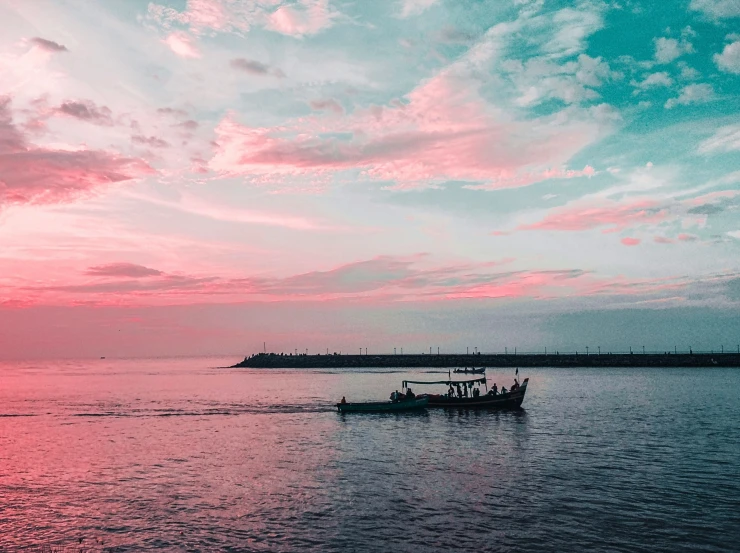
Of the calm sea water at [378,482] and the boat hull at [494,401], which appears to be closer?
the calm sea water at [378,482]

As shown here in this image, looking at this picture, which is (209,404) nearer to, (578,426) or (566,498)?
(578,426)

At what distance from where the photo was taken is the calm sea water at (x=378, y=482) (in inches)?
955

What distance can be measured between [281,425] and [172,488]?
26.1 metres

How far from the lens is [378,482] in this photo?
110ft

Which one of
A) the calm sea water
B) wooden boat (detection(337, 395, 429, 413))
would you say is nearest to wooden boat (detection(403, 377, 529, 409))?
wooden boat (detection(337, 395, 429, 413))

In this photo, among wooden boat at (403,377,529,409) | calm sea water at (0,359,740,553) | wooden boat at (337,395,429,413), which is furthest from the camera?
wooden boat at (403,377,529,409)

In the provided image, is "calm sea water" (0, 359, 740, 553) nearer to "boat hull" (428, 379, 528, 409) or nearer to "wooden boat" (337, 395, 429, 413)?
"boat hull" (428, 379, 528, 409)

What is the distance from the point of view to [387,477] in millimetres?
34688

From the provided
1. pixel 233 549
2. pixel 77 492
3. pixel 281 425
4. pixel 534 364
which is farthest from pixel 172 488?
pixel 534 364

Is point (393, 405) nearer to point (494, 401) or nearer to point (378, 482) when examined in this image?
point (494, 401)

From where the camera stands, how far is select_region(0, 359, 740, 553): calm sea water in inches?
955

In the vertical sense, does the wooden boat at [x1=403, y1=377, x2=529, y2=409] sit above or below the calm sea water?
above

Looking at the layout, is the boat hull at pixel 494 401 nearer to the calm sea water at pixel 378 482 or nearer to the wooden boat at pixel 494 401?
the wooden boat at pixel 494 401

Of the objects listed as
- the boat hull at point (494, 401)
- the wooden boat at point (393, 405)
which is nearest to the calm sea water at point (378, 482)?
the boat hull at point (494, 401)
